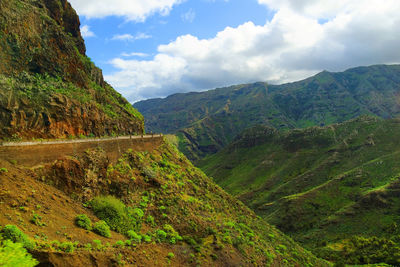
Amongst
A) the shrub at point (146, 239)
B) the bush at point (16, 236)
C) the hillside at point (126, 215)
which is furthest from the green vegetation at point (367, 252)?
the bush at point (16, 236)

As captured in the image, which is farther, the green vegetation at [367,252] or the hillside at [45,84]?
the green vegetation at [367,252]

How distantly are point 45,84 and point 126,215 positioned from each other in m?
19.4

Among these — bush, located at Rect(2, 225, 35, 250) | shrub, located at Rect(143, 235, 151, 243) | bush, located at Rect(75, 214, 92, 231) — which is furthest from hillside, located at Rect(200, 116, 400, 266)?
bush, located at Rect(2, 225, 35, 250)

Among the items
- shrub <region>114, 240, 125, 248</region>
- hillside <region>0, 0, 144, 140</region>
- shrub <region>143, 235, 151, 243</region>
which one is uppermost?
hillside <region>0, 0, 144, 140</region>

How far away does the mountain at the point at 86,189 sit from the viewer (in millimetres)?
14270

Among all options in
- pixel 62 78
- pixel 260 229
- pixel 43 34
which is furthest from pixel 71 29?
pixel 260 229

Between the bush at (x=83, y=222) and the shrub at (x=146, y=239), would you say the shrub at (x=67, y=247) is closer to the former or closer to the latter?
the bush at (x=83, y=222)

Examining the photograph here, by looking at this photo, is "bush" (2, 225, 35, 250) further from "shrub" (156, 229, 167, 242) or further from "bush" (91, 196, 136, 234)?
"shrub" (156, 229, 167, 242)

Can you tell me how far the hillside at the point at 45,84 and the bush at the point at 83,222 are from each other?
9.47 m

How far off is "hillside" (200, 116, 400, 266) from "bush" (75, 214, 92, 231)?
67.0 m

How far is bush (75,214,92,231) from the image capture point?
16356mm

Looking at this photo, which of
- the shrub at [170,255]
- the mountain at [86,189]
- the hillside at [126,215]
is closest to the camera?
the hillside at [126,215]

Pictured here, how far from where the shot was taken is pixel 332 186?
378 feet

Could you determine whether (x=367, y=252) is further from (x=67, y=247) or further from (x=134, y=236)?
(x=67, y=247)
